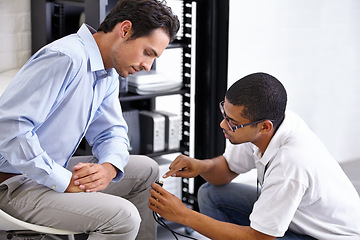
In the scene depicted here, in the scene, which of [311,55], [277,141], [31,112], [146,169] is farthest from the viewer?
[311,55]

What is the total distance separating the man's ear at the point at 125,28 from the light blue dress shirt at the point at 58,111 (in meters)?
0.10

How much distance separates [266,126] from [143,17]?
1.82ft

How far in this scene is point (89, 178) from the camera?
190 centimetres

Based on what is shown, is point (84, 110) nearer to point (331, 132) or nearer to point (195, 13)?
point (195, 13)

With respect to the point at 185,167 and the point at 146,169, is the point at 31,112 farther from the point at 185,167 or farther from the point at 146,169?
the point at 185,167

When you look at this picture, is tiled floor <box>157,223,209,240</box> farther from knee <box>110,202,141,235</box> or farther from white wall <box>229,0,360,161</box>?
knee <box>110,202,141,235</box>

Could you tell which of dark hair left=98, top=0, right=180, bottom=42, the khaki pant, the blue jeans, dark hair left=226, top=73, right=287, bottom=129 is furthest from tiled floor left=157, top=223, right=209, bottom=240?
dark hair left=98, top=0, right=180, bottom=42

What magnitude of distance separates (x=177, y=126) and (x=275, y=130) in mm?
935

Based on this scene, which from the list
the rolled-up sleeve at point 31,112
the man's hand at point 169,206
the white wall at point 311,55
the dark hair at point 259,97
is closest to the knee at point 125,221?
the man's hand at point 169,206

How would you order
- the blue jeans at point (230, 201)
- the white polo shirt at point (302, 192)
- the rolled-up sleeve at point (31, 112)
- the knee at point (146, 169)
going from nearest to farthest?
the rolled-up sleeve at point (31, 112), the white polo shirt at point (302, 192), the knee at point (146, 169), the blue jeans at point (230, 201)

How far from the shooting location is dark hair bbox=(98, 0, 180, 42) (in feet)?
6.31

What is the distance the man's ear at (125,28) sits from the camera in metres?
1.92

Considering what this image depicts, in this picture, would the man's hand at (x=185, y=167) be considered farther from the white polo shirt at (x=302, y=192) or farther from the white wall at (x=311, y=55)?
the white wall at (x=311, y=55)

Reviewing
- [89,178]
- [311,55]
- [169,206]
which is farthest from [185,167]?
[311,55]
